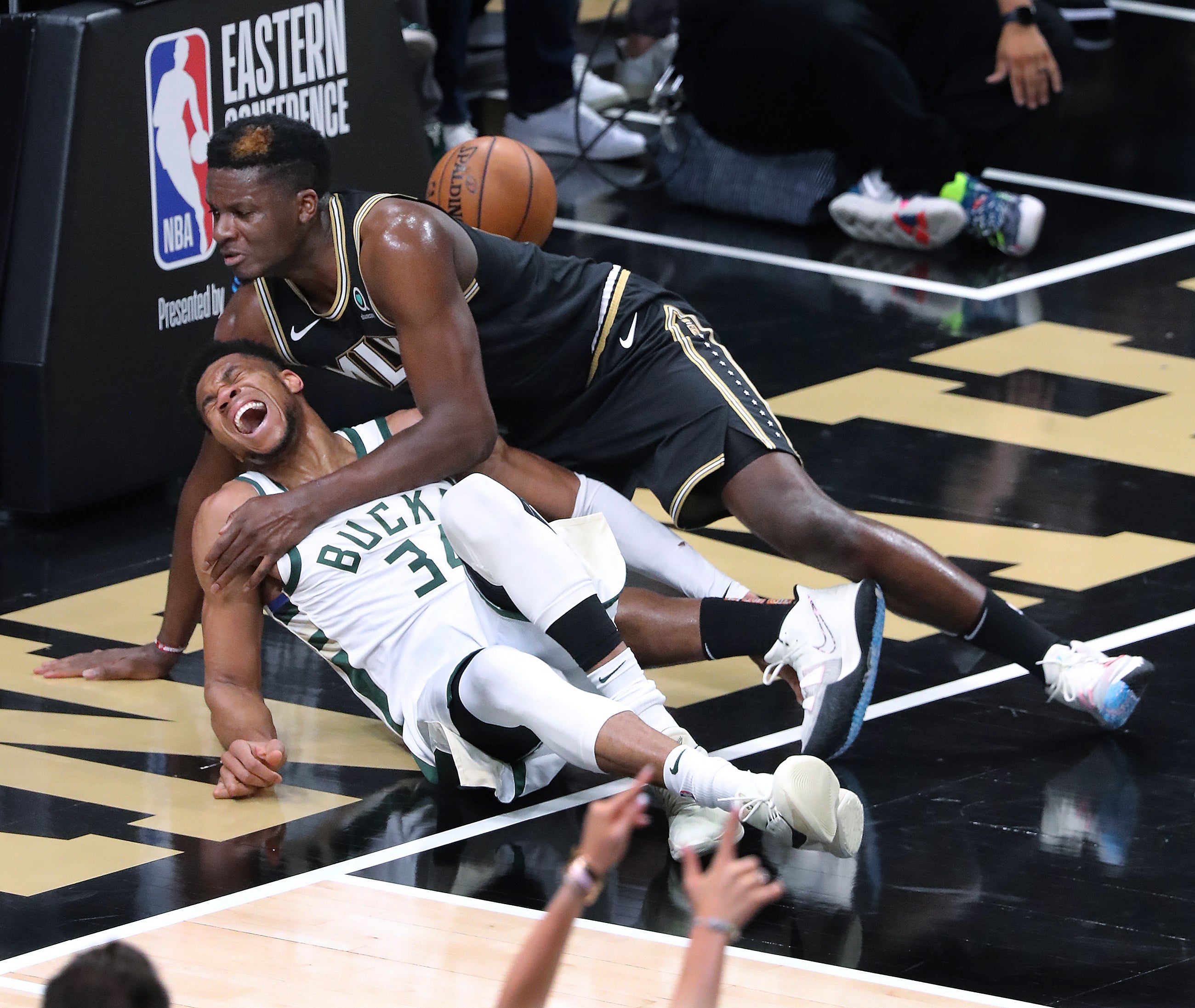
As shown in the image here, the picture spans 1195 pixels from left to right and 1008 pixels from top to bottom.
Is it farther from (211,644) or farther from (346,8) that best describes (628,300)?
(346,8)

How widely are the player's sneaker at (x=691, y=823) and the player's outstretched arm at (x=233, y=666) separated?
2.60 ft

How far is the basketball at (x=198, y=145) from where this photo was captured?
6.16 m

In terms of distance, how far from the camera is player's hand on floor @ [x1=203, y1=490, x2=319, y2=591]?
4344 millimetres

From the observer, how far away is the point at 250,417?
4566 mm

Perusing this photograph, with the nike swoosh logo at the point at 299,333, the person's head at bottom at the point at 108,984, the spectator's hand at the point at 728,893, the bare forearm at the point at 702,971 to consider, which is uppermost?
the person's head at bottom at the point at 108,984

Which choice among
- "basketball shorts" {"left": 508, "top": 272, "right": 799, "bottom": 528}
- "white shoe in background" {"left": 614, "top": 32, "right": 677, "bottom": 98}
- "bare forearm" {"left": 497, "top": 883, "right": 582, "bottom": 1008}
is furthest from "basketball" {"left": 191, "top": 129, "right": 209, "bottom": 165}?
"white shoe in background" {"left": 614, "top": 32, "right": 677, "bottom": 98}

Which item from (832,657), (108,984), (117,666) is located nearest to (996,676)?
(832,657)

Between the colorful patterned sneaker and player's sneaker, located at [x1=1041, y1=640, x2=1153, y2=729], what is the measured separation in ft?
12.6

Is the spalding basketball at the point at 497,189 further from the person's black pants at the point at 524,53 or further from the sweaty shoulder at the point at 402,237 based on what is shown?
the person's black pants at the point at 524,53

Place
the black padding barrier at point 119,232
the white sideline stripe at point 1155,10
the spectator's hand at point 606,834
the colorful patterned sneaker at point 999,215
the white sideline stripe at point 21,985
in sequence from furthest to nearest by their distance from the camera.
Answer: the white sideline stripe at point 1155,10, the colorful patterned sneaker at point 999,215, the black padding barrier at point 119,232, the white sideline stripe at point 21,985, the spectator's hand at point 606,834

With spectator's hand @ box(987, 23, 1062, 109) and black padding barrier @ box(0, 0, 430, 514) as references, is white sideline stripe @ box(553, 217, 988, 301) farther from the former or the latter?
black padding barrier @ box(0, 0, 430, 514)

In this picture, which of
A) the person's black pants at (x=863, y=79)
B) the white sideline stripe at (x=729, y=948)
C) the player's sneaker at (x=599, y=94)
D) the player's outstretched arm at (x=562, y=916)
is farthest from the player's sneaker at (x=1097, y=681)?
the player's sneaker at (x=599, y=94)

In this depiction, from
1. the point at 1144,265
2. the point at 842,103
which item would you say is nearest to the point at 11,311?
the point at 842,103

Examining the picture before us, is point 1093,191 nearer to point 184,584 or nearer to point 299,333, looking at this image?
point 299,333
